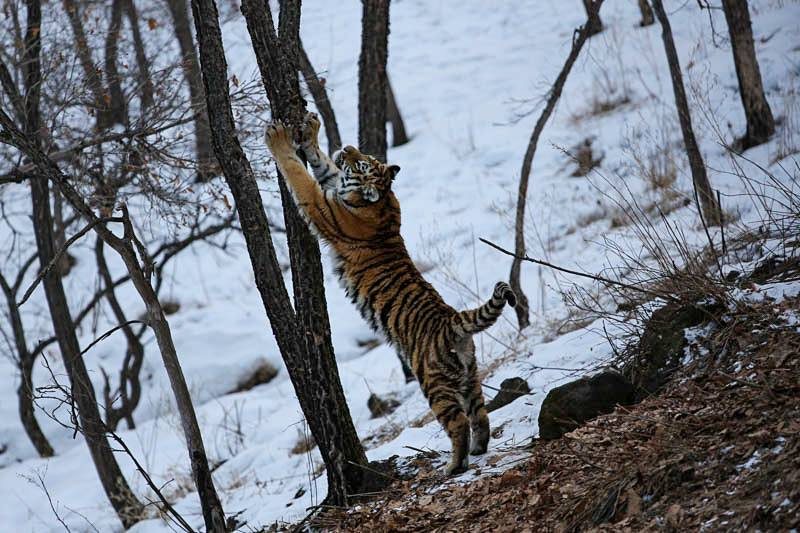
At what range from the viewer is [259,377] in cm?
1155

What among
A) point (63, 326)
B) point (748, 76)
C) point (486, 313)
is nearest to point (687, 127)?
point (748, 76)

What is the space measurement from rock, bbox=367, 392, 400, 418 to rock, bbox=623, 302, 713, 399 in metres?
3.74

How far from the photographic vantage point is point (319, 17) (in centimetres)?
2202

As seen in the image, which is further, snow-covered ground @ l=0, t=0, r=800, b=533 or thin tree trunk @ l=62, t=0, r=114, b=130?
snow-covered ground @ l=0, t=0, r=800, b=533

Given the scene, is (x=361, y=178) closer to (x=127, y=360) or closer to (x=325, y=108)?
(x=325, y=108)

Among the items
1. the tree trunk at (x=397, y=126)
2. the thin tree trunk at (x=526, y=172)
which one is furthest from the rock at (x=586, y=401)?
the tree trunk at (x=397, y=126)

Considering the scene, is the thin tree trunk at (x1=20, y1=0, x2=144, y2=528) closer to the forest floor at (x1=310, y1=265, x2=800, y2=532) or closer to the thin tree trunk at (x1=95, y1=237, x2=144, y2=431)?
the thin tree trunk at (x1=95, y1=237, x2=144, y2=431)

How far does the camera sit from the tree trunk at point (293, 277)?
4625mm

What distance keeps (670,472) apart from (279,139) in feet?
9.19

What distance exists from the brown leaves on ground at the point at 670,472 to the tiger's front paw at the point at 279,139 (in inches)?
82.1

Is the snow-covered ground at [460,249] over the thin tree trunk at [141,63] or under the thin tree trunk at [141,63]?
under

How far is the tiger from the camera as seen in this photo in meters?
4.70

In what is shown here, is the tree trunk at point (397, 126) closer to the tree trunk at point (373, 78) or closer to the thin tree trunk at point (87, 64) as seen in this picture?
the thin tree trunk at point (87, 64)

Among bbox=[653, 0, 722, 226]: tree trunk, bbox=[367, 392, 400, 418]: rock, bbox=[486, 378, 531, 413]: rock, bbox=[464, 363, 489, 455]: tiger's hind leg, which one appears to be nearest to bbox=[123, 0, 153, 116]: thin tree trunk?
bbox=[367, 392, 400, 418]: rock
